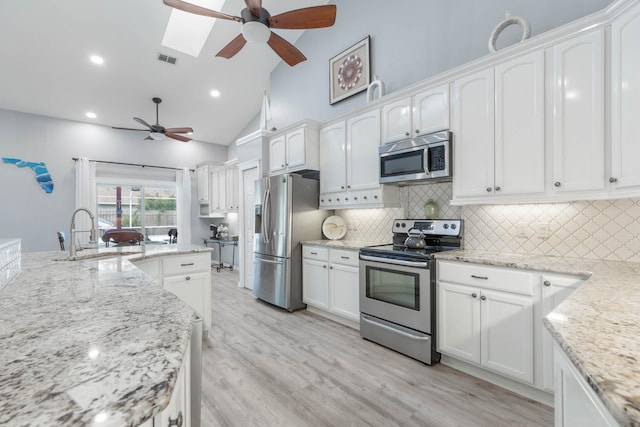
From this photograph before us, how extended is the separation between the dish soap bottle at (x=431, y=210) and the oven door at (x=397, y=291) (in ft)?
2.30

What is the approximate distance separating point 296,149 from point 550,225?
9.31 ft

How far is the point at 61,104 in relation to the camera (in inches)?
201

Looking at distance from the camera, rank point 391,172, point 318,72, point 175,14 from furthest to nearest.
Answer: point 318,72 < point 175,14 < point 391,172

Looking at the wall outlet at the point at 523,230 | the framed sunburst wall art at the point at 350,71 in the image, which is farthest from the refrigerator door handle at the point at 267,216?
the wall outlet at the point at 523,230

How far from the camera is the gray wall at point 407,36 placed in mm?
2426

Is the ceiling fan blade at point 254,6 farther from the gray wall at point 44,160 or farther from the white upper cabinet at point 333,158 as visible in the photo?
the gray wall at point 44,160

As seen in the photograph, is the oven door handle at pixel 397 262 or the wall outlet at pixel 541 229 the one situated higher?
the wall outlet at pixel 541 229

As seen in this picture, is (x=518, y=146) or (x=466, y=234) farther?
(x=466, y=234)

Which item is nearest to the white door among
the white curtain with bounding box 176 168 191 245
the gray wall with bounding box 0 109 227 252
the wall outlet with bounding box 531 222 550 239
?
the white curtain with bounding box 176 168 191 245

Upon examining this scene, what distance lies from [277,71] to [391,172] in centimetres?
348

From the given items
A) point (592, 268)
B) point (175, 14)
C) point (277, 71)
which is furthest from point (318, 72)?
point (592, 268)

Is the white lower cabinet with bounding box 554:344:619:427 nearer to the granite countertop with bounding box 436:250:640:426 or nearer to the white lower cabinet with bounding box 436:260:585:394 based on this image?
the granite countertop with bounding box 436:250:640:426

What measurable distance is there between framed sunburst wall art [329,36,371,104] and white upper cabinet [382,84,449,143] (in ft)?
3.10

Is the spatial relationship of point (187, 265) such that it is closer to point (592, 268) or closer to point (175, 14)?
point (592, 268)
